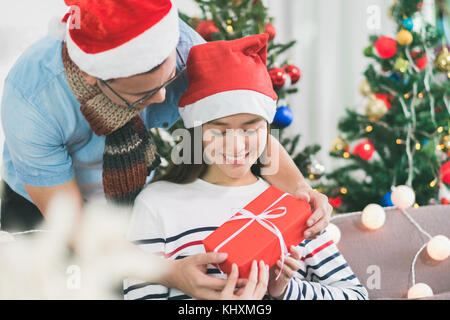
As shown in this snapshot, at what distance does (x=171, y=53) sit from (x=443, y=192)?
59.5 inches

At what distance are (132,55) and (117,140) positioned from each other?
0.46 ft

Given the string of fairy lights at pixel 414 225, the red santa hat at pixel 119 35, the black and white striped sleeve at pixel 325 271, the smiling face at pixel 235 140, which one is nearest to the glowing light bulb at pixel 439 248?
the string of fairy lights at pixel 414 225

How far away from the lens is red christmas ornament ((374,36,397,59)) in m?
1.31

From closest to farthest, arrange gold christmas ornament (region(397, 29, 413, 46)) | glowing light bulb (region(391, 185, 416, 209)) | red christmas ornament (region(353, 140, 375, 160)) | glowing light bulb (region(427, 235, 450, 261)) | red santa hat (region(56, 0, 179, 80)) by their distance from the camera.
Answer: red santa hat (region(56, 0, 179, 80)), glowing light bulb (region(427, 235, 450, 261)), glowing light bulb (region(391, 185, 416, 209)), gold christmas ornament (region(397, 29, 413, 46)), red christmas ornament (region(353, 140, 375, 160))

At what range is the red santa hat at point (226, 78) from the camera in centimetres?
66

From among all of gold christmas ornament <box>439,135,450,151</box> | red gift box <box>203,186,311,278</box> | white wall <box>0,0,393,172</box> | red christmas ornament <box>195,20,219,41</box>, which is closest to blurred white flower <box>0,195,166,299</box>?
red gift box <box>203,186,311,278</box>

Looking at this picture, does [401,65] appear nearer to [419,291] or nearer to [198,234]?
[419,291]

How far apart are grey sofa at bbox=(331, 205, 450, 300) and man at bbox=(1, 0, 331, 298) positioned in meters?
0.31

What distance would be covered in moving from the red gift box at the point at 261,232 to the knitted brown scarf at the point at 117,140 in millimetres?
175

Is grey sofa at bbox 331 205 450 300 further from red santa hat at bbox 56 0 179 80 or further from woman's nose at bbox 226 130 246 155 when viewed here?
red santa hat at bbox 56 0 179 80

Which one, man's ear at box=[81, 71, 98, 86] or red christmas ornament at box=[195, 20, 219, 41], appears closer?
man's ear at box=[81, 71, 98, 86]

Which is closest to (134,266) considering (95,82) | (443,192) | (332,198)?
(95,82)

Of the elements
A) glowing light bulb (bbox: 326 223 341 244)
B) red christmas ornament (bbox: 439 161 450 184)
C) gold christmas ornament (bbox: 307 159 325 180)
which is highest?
gold christmas ornament (bbox: 307 159 325 180)
